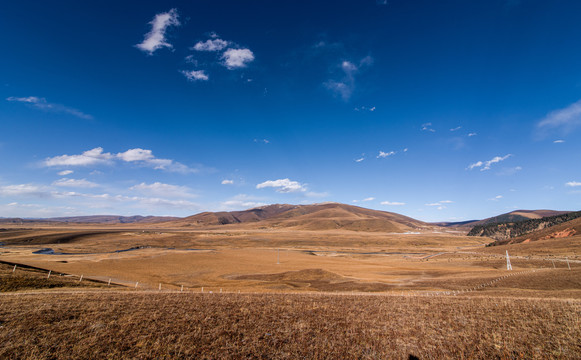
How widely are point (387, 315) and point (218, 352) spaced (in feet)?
38.9

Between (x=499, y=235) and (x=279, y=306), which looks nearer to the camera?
(x=279, y=306)

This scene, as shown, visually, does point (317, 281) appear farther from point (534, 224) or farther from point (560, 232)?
point (534, 224)

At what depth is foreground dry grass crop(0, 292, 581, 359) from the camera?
38.8 ft

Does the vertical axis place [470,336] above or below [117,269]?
above

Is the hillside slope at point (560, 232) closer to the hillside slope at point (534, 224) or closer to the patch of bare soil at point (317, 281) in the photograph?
the hillside slope at point (534, 224)

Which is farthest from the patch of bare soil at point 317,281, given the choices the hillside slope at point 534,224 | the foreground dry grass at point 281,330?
the hillside slope at point 534,224

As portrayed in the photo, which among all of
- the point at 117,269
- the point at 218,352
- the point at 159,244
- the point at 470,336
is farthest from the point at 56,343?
the point at 159,244

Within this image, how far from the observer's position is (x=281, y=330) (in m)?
14.8

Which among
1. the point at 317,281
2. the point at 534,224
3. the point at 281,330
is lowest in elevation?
the point at 317,281

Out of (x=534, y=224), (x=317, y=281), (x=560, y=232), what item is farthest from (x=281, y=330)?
(x=534, y=224)

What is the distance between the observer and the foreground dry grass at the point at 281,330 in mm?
11820

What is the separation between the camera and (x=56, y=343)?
12.0 m

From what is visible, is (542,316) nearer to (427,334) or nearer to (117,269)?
(427,334)

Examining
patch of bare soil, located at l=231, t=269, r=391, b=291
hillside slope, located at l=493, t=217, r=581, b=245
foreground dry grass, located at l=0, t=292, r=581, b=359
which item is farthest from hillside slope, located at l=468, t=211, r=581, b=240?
foreground dry grass, located at l=0, t=292, r=581, b=359
